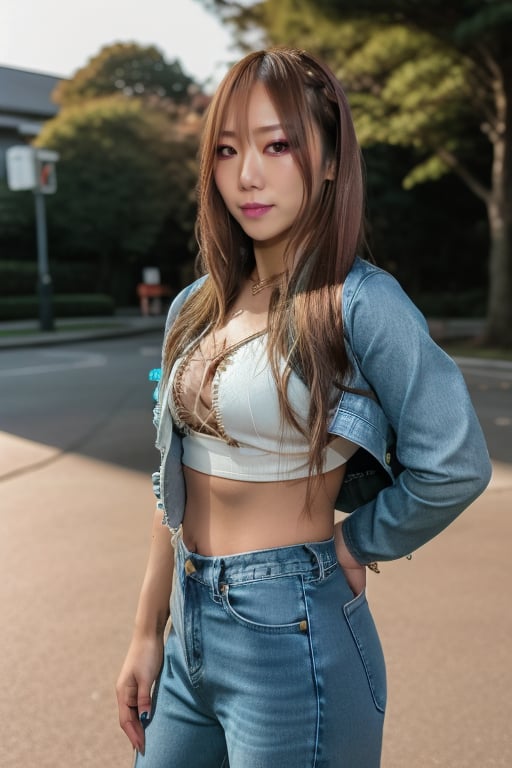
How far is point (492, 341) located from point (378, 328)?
1547cm

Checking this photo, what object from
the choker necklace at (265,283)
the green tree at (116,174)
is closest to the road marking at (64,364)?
the choker necklace at (265,283)

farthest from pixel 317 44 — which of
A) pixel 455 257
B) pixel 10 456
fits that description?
pixel 455 257

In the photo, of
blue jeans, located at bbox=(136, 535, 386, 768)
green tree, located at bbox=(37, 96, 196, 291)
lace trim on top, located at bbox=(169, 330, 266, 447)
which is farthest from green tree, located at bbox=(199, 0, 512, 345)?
green tree, located at bbox=(37, 96, 196, 291)

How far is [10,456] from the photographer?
22.4 feet

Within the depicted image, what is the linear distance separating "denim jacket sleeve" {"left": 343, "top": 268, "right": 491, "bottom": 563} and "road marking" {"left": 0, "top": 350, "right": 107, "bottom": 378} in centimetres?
1115

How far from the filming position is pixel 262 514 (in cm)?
138

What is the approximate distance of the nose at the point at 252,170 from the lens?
4.59ft

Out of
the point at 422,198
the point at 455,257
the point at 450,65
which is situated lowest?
the point at 455,257

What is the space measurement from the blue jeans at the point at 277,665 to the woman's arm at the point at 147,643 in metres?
0.11

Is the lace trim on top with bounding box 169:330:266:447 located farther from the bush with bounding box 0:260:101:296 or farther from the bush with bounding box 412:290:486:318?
the bush with bounding box 412:290:486:318

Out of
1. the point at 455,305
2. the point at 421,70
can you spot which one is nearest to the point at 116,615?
the point at 421,70

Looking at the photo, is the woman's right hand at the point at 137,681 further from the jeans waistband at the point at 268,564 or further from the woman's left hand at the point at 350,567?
the woman's left hand at the point at 350,567

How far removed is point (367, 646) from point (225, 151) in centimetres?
84

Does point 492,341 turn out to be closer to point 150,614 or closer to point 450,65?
point 450,65
